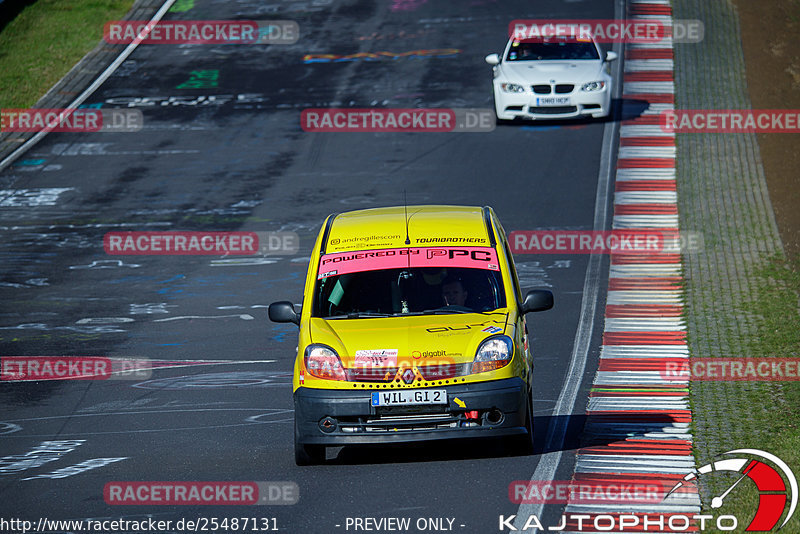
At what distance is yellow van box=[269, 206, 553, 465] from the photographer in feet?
29.8

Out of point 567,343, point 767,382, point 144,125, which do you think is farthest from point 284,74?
point 767,382

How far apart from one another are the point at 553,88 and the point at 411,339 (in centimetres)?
1553

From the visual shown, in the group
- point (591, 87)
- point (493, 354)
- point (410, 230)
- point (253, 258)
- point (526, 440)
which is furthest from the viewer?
point (591, 87)

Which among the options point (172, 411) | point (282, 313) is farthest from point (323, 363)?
point (172, 411)

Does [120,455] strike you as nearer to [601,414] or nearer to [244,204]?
[601,414]

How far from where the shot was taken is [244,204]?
70.4 feet

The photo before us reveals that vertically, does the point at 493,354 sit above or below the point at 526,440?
above

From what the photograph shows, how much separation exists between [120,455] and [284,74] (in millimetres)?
19554

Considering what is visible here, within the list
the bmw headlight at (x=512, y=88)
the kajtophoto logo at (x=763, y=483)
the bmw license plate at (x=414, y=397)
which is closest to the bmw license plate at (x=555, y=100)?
the bmw headlight at (x=512, y=88)

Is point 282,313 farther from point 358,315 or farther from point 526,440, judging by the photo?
point 526,440

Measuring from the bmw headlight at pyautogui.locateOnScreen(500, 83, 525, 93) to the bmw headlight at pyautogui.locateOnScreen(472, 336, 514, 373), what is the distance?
1544 centimetres

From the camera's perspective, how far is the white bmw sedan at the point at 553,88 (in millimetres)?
23953

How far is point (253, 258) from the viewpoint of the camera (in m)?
19.1

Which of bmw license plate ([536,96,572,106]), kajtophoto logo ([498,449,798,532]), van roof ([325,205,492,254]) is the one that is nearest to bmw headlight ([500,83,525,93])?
bmw license plate ([536,96,572,106])
